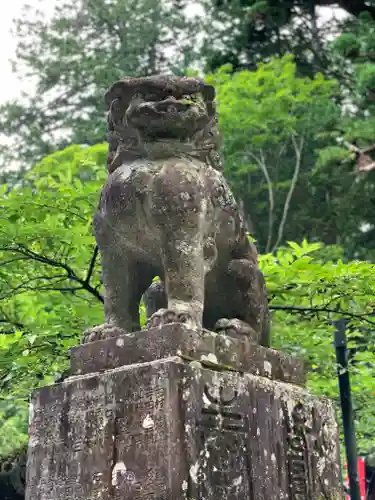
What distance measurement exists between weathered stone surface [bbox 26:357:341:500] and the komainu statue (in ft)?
1.00

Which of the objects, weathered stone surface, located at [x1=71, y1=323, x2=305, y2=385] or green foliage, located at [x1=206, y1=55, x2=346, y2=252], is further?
green foliage, located at [x1=206, y1=55, x2=346, y2=252]

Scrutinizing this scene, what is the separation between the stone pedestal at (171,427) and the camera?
2965 millimetres

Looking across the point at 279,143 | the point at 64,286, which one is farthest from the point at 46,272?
the point at 279,143

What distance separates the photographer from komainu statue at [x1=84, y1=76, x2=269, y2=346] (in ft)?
11.4

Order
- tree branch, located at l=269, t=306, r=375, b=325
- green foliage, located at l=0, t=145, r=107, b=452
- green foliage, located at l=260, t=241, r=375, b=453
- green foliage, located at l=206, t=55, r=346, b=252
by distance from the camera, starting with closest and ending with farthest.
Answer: green foliage, located at l=0, t=145, r=107, b=452 < green foliage, located at l=260, t=241, r=375, b=453 < tree branch, located at l=269, t=306, r=375, b=325 < green foliage, located at l=206, t=55, r=346, b=252

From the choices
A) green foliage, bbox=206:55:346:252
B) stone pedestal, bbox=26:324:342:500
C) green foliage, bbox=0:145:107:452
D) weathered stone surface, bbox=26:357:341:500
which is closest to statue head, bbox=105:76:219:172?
stone pedestal, bbox=26:324:342:500

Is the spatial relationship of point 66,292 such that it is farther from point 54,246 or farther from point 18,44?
point 18,44

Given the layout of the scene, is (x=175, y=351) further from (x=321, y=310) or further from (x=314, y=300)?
(x=314, y=300)

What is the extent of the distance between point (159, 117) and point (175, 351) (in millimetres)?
1243

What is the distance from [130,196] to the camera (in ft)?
11.7

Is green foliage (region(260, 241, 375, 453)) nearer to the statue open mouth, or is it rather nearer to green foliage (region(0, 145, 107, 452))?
green foliage (region(0, 145, 107, 452))

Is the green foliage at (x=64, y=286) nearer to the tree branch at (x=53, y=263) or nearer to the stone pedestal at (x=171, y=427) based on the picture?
the tree branch at (x=53, y=263)

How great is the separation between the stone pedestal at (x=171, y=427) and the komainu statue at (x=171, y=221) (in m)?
0.18

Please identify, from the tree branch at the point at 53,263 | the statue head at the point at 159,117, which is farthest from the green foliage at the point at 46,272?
the statue head at the point at 159,117
